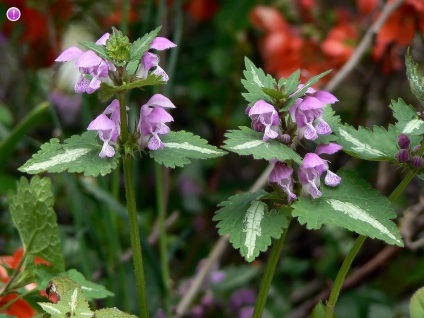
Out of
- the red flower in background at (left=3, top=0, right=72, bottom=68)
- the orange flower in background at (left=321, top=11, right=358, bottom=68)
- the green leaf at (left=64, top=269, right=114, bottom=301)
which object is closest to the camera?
the green leaf at (left=64, top=269, right=114, bottom=301)

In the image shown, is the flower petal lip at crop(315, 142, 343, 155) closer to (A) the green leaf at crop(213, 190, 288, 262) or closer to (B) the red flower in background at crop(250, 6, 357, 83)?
(A) the green leaf at crop(213, 190, 288, 262)

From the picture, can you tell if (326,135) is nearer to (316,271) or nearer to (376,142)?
(376,142)

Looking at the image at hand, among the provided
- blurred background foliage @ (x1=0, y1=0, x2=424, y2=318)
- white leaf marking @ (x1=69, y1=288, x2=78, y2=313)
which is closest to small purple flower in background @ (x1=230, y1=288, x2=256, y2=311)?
blurred background foliage @ (x1=0, y1=0, x2=424, y2=318)

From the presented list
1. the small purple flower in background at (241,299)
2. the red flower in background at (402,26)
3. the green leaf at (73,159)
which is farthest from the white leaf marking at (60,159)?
the red flower in background at (402,26)

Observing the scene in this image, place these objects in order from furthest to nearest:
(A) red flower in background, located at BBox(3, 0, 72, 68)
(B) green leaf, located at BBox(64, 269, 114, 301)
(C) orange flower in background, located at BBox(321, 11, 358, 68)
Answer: (A) red flower in background, located at BBox(3, 0, 72, 68), (C) orange flower in background, located at BBox(321, 11, 358, 68), (B) green leaf, located at BBox(64, 269, 114, 301)

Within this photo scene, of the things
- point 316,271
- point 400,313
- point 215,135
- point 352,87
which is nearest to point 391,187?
point 316,271

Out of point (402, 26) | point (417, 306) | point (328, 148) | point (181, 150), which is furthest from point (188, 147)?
point (402, 26)

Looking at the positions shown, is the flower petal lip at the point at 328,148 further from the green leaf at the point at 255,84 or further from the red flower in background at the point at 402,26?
the red flower in background at the point at 402,26
